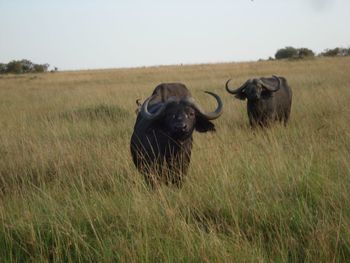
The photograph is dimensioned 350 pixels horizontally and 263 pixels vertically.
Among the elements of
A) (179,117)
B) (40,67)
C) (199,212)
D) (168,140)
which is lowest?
(199,212)

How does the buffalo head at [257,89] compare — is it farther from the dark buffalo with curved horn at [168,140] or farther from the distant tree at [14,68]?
the distant tree at [14,68]

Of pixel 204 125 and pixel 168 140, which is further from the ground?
pixel 204 125

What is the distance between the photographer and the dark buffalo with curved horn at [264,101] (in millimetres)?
9102

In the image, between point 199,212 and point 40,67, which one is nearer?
point 199,212

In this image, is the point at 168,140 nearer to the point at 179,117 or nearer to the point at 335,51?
the point at 179,117

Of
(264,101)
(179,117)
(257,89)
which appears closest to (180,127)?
(179,117)

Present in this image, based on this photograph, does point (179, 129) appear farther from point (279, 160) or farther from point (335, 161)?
point (335, 161)

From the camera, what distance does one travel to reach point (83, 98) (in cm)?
1584

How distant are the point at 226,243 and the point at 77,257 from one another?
1.01m

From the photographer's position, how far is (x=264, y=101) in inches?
368

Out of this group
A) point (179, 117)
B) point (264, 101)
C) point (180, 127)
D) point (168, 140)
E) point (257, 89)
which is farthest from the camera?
point (264, 101)

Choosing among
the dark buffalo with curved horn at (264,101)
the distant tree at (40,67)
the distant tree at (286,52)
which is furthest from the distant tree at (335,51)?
the dark buffalo with curved horn at (264,101)

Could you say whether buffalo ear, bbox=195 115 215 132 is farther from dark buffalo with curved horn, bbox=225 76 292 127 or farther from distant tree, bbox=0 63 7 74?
distant tree, bbox=0 63 7 74

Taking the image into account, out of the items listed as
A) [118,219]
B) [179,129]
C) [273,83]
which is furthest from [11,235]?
[273,83]
